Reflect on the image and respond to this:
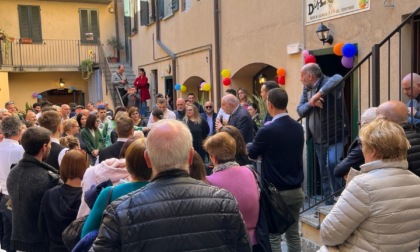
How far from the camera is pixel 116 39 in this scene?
65.8 ft

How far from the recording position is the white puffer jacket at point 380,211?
233 centimetres

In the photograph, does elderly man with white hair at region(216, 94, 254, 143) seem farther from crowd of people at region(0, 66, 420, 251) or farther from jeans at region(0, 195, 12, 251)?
jeans at region(0, 195, 12, 251)

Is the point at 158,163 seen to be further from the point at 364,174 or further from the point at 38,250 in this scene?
the point at 38,250

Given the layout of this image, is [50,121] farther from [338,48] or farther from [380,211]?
[338,48]

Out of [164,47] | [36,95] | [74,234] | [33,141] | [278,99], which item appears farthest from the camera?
[36,95]

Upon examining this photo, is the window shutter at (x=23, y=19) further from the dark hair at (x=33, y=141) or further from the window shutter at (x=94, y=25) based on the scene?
the dark hair at (x=33, y=141)

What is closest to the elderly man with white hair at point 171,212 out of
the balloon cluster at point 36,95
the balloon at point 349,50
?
the balloon at point 349,50

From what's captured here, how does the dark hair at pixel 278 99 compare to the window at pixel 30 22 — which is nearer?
the dark hair at pixel 278 99

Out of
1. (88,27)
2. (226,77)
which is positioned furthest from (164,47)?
(88,27)

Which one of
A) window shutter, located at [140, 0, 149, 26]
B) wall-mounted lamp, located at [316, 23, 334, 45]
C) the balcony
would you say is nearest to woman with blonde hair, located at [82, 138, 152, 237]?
wall-mounted lamp, located at [316, 23, 334, 45]

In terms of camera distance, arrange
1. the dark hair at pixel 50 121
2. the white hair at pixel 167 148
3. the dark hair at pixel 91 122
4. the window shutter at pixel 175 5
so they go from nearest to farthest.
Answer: the white hair at pixel 167 148 < the dark hair at pixel 50 121 < the dark hair at pixel 91 122 < the window shutter at pixel 175 5

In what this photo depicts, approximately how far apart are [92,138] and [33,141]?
3005 millimetres

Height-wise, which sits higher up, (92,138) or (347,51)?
(347,51)

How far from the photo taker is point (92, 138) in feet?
21.6
